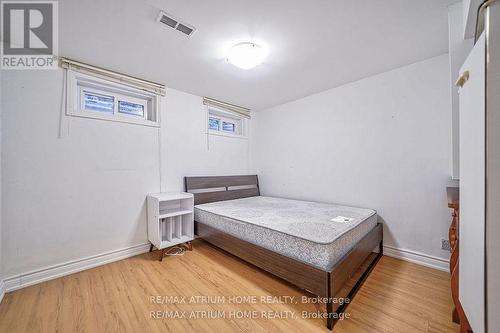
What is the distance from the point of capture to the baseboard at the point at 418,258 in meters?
1.99

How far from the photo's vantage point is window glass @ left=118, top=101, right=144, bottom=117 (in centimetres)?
253

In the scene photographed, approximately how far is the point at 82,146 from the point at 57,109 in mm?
430

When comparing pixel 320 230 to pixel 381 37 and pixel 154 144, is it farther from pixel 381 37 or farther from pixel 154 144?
pixel 154 144

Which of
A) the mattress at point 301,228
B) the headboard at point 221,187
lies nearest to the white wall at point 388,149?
the mattress at point 301,228

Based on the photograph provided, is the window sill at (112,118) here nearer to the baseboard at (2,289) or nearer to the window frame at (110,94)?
the window frame at (110,94)

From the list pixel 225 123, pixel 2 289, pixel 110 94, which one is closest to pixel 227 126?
pixel 225 123

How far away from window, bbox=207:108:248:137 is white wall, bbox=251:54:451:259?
45.8 inches

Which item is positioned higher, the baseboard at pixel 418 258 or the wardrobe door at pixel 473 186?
the wardrobe door at pixel 473 186

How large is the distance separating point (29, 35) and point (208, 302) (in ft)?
9.37

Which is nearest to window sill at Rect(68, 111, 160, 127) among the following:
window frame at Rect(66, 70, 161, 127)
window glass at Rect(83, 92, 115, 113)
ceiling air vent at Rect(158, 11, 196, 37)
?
window frame at Rect(66, 70, 161, 127)

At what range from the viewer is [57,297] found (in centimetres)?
162

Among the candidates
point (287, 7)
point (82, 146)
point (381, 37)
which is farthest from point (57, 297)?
point (381, 37)

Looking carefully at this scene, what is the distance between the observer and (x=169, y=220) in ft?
8.18

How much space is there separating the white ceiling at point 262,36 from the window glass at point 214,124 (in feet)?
3.29
